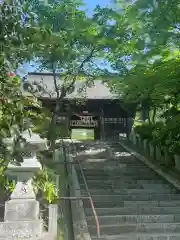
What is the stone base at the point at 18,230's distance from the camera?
372cm

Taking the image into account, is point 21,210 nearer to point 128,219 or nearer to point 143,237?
point 143,237

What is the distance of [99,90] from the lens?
74.7 ft

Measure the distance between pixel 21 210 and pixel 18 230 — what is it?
0.26 metres

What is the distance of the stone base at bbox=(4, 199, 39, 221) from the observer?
149 inches

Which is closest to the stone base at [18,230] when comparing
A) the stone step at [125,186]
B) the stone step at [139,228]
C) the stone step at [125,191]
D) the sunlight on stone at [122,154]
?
the stone step at [139,228]

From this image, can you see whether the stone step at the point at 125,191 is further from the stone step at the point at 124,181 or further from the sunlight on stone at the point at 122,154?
the sunlight on stone at the point at 122,154

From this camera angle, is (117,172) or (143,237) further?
(117,172)

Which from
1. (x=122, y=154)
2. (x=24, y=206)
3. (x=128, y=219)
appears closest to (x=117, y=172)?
(x=122, y=154)

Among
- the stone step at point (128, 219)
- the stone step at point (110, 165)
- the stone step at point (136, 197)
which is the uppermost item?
the stone step at point (110, 165)

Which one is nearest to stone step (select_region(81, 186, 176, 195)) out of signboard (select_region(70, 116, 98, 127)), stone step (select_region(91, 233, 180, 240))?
stone step (select_region(91, 233, 180, 240))

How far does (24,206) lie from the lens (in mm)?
3854

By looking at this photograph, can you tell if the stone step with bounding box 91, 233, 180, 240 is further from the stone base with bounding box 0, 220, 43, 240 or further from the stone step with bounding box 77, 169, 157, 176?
the stone step with bounding box 77, 169, 157, 176

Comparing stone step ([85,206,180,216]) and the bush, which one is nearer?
stone step ([85,206,180,216])

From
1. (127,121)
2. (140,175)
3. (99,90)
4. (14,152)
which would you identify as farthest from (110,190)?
(99,90)
